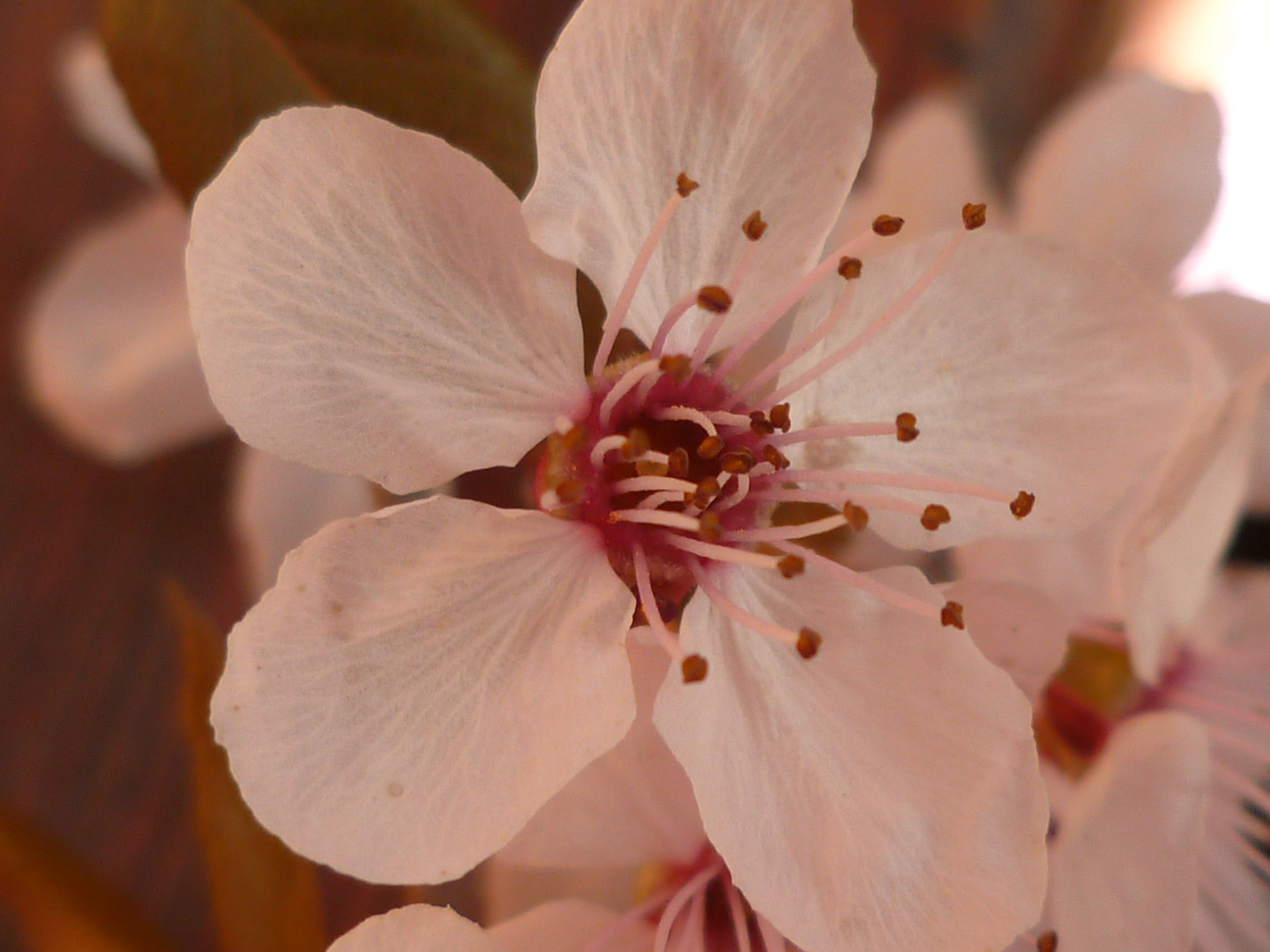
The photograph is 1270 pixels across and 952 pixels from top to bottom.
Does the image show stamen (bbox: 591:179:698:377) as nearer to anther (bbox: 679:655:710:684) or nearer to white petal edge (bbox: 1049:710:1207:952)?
anther (bbox: 679:655:710:684)

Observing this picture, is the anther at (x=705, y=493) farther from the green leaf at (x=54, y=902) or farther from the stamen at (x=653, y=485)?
the green leaf at (x=54, y=902)

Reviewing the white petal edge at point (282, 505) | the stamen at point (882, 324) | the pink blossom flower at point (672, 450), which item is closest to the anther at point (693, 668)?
the pink blossom flower at point (672, 450)

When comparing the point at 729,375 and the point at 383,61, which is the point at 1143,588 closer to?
the point at 729,375

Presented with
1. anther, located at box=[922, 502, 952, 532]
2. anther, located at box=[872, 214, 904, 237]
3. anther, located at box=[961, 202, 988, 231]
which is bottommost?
anther, located at box=[922, 502, 952, 532]

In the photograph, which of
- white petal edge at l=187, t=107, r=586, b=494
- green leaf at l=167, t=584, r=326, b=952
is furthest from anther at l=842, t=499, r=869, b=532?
green leaf at l=167, t=584, r=326, b=952

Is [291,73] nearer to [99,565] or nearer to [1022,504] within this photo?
[1022,504]

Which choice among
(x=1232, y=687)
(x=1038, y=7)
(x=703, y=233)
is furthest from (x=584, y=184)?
(x=1038, y=7)

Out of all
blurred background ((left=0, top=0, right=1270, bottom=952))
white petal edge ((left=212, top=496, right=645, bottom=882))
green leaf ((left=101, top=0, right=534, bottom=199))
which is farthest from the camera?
blurred background ((left=0, top=0, right=1270, bottom=952))

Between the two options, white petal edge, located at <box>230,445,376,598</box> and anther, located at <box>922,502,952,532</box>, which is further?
white petal edge, located at <box>230,445,376,598</box>
